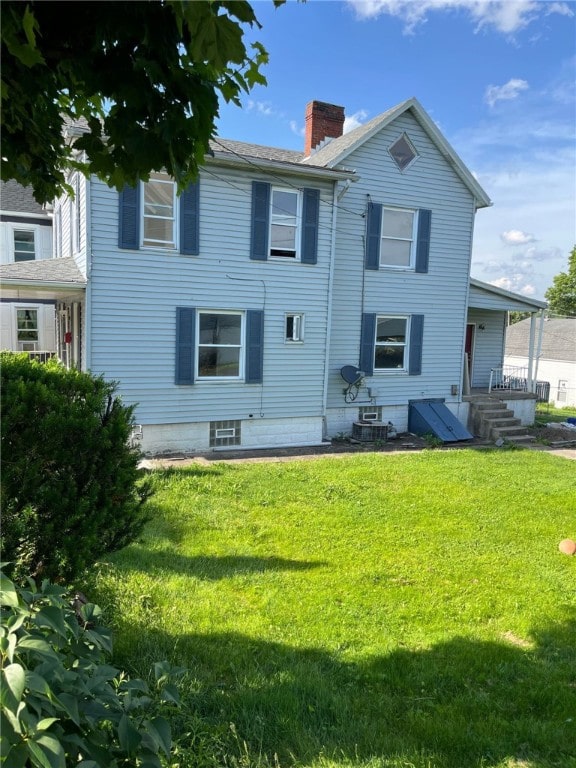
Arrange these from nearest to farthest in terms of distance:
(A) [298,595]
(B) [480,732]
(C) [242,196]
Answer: (B) [480,732] → (A) [298,595] → (C) [242,196]

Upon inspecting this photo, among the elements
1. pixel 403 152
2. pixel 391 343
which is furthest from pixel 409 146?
pixel 391 343

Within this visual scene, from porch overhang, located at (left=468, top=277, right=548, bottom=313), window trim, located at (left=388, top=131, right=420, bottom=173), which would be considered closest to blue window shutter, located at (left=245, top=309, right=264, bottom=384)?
window trim, located at (left=388, top=131, right=420, bottom=173)

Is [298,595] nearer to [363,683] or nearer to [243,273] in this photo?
[363,683]

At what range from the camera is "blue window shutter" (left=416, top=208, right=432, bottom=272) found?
13.3 meters

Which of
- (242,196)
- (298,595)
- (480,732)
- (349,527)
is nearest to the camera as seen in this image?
(480,732)

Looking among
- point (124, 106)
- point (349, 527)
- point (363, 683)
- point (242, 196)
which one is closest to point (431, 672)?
point (363, 683)

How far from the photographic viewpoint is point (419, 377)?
13.9 m

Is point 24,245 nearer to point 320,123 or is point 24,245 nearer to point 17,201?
point 17,201

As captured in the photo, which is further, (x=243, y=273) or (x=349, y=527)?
(x=243, y=273)

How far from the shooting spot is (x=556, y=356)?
36.0 meters

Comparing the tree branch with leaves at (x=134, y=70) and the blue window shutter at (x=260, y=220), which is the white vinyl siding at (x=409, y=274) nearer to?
the blue window shutter at (x=260, y=220)

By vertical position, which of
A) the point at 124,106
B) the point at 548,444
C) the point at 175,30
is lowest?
the point at 548,444

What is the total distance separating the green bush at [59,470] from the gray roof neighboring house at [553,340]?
36466 millimetres

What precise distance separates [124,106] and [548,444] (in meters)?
13.5
